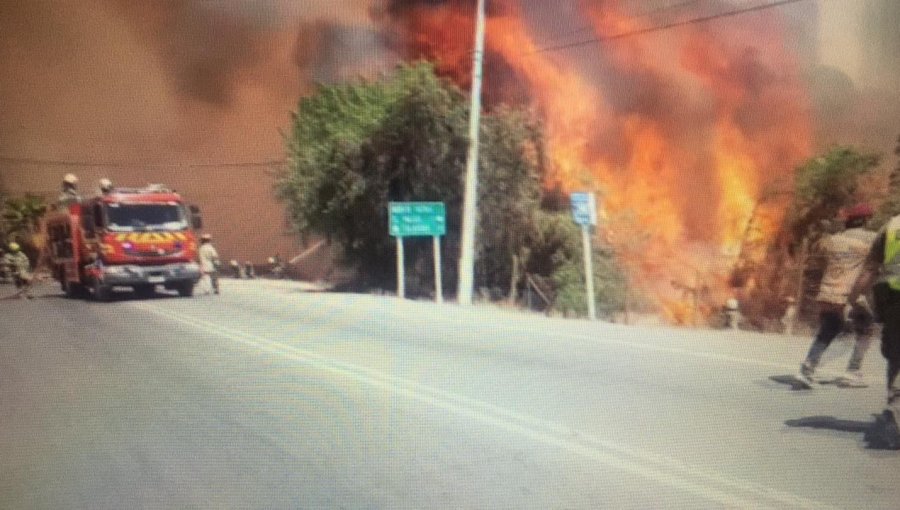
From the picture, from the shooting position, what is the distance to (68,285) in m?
6.96

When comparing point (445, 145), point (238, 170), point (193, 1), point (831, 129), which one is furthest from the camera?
point (445, 145)

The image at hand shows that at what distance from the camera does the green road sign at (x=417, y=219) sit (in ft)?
37.7

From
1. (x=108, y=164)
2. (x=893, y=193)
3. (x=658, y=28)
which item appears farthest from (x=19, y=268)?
(x=658, y=28)

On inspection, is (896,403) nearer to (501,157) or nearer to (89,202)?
(89,202)

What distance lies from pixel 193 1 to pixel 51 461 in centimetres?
268

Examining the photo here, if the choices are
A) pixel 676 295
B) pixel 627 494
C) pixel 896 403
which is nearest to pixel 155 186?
pixel 627 494

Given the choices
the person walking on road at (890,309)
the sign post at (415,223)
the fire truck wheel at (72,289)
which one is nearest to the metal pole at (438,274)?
the sign post at (415,223)

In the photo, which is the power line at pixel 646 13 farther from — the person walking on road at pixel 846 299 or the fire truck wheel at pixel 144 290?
the fire truck wheel at pixel 144 290

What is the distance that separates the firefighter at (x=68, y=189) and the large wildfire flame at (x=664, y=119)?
4.83 metres

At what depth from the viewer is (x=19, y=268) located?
5074 millimetres

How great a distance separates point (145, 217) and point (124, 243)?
75cm

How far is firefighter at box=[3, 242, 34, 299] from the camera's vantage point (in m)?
4.85

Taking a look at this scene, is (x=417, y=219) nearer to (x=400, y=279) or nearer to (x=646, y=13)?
(x=400, y=279)

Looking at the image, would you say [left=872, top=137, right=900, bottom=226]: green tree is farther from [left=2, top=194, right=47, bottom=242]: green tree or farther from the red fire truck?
[left=2, top=194, right=47, bottom=242]: green tree
